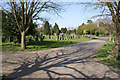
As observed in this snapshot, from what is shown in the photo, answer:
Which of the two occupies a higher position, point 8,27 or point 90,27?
point 90,27

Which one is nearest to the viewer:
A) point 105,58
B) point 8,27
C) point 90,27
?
point 105,58

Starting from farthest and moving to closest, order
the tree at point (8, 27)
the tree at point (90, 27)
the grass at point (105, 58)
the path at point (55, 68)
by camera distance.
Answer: the tree at point (90, 27) → the tree at point (8, 27) → the grass at point (105, 58) → the path at point (55, 68)

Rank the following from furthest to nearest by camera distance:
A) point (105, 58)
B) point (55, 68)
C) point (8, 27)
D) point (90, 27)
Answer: point (90, 27), point (8, 27), point (105, 58), point (55, 68)

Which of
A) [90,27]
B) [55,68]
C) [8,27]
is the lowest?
[55,68]

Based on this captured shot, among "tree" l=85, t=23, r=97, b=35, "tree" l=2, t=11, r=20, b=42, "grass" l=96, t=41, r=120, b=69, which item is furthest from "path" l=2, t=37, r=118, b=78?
"tree" l=85, t=23, r=97, b=35

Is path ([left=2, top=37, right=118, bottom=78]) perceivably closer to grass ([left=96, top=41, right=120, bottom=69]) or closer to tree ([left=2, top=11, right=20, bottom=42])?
grass ([left=96, top=41, right=120, bottom=69])

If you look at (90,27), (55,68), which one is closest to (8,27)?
(55,68)

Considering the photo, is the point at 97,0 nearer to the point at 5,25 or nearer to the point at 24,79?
the point at 24,79

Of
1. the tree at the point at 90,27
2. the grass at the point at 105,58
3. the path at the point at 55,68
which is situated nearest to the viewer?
the path at the point at 55,68

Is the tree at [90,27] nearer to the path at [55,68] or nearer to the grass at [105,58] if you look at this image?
the grass at [105,58]

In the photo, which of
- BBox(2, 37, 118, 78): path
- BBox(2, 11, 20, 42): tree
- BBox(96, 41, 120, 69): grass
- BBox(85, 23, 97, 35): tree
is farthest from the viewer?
BBox(85, 23, 97, 35): tree

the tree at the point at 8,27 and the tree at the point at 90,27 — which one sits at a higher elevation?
the tree at the point at 90,27

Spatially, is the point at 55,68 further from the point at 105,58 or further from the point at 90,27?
the point at 90,27

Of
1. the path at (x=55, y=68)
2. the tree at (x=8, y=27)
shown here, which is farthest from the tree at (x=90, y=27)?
the path at (x=55, y=68)
